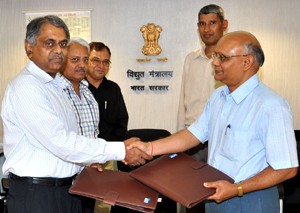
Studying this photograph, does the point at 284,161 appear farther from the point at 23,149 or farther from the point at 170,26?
the point at 170,26

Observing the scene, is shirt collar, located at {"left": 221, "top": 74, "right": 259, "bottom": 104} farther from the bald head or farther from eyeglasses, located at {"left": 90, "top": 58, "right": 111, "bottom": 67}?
eyeglasses, located at {"left": 90, "top": 58, "right": 111, "bottom": 67}

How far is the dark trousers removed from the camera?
181 cm

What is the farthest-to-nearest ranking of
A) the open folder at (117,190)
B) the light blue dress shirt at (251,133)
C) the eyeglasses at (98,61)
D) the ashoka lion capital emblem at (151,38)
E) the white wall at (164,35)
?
the ashoka lion capital emblem at (151,38)
the white wall at (164,35)
the eyeglasses at (98,61)
the open folder at (117,190)
the light blue dress shirt at (251,133)

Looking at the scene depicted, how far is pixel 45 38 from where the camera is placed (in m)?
1.85

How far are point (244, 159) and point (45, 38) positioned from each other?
113 cm

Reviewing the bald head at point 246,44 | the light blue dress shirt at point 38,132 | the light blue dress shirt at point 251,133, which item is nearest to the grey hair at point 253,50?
the bald head at point 246,44

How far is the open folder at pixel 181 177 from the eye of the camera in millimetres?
1613

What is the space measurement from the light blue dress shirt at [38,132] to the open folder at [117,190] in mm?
106

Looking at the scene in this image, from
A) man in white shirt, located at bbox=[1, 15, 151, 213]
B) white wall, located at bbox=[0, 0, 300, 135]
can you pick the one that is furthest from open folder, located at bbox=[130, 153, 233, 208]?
white wall, located at bbox=[0, 0, 300, 135]

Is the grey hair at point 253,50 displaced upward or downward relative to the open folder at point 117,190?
upward

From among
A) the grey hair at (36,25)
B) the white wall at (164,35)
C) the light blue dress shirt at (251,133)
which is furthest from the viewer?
the white wall at (164,35)

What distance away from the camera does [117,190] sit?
179 cm

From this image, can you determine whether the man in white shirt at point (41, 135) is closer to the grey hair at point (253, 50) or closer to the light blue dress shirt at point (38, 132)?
the light blue dress shirt at point (38, 132)

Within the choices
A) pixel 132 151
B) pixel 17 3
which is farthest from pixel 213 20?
pixel 17 3
